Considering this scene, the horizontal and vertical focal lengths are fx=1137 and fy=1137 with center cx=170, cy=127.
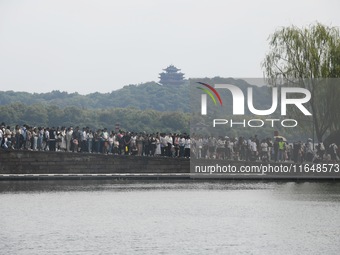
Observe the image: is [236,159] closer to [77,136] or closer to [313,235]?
[77,136]

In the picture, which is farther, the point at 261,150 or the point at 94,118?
the point at 94,118

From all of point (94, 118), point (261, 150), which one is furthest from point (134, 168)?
Result: point (94, 118)

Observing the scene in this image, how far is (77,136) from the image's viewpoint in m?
52.8

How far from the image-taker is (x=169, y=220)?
26.4m

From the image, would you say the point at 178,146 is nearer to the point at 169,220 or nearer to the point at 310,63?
the point at 310,63

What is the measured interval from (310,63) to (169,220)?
34051 millimetres

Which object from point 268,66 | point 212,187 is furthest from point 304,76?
point 212,187

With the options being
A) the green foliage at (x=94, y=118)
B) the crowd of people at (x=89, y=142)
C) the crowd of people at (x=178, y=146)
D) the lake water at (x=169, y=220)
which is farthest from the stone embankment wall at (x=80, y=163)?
the green foliage at (x=94, y=118)

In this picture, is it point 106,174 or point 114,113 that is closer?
point 106,174

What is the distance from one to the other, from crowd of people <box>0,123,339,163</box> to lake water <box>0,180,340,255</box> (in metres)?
11.8

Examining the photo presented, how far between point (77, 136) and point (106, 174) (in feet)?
10.4

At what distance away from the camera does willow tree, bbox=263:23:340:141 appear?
5812 cm

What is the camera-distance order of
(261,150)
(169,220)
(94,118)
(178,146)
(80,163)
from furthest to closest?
(94,118)
(178,146)
(261,150)
(80,163)
(169,220)

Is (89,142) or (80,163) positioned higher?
(89,142)
